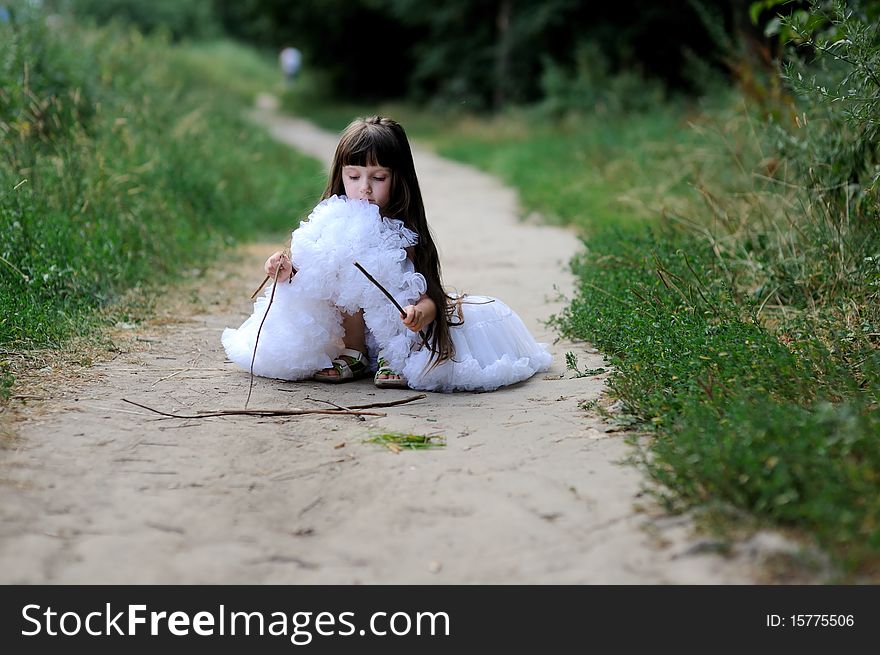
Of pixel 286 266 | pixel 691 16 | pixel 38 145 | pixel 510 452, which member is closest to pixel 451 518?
pixel 510 452

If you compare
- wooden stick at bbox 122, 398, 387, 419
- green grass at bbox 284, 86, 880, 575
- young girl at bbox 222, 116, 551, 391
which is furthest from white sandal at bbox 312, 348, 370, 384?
green grass at bbox 284, 86, 880, 575

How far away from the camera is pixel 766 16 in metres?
15.1

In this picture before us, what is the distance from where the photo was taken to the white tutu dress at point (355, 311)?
14.5 ft

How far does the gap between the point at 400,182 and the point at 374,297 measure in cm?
53

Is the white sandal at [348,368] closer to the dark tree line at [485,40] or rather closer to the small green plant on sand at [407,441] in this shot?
the small green plant on sand at [407,441]

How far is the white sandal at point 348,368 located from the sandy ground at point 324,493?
A: 0.07 meters

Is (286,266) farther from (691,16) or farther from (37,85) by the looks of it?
(691,16)

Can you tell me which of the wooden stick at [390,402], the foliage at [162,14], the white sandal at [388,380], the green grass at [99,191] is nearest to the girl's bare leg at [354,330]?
the white sandal at [388,380]

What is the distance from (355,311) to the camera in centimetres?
457

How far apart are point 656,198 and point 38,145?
492cm

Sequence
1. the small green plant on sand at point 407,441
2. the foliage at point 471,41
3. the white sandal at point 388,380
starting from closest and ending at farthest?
the small green plant on sand at point 407,441
the white sandal at point 388,380
the foliage at point 471,41

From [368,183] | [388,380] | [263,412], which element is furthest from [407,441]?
[368,183]

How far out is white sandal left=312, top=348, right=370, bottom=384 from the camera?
4.61 metres

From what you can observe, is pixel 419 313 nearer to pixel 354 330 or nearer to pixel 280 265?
pixel 354 330
